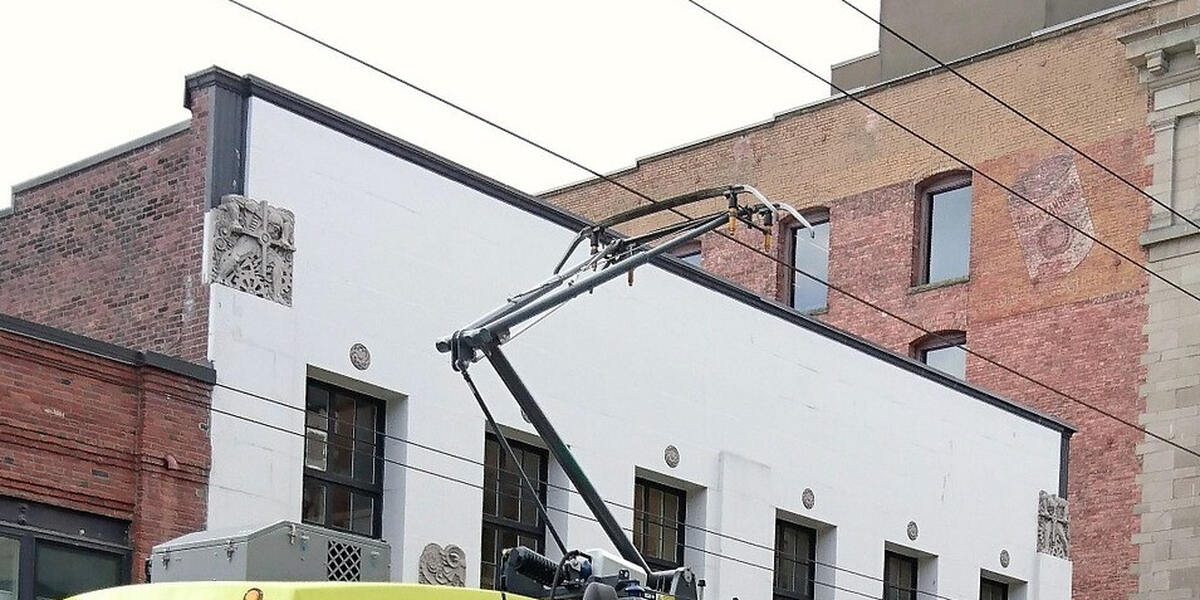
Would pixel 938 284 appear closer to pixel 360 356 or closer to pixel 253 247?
pixel 360 356

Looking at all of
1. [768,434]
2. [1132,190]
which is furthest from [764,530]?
[1132,190]

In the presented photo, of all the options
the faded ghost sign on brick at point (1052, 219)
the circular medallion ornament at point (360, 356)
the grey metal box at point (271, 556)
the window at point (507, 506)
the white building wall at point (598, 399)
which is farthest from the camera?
the faded ghost sign on brick at point (1052, 219)

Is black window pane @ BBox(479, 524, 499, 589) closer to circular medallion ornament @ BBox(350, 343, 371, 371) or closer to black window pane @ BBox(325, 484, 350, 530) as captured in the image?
black window pane @ BBox(325, 484, 350, 530)

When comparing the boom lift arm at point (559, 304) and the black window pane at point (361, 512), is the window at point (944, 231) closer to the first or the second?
the black window pane at point (361, 512)

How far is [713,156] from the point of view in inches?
1565

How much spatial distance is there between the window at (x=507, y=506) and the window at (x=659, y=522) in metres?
1.48

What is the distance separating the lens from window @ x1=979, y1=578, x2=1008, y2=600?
28.1 meters

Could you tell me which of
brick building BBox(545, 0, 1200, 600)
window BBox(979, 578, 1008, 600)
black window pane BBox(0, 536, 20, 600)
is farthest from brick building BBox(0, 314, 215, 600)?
brick building BBox(545, 0, 1200, 600)

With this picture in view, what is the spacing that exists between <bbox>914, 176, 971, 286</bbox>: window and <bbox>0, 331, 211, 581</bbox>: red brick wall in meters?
20.4

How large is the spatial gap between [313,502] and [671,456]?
5026 mm

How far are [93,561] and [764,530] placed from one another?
29.7 ft

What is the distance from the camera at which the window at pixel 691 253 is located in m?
38.8

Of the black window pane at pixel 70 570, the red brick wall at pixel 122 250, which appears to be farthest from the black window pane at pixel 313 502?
the black window pane at pixel 70 570

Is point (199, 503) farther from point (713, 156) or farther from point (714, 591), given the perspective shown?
point (713, 156)
